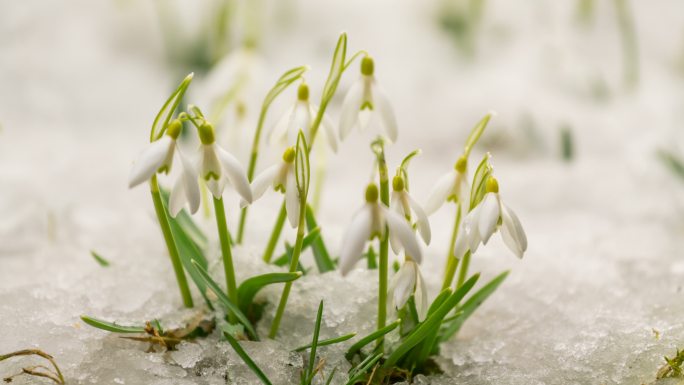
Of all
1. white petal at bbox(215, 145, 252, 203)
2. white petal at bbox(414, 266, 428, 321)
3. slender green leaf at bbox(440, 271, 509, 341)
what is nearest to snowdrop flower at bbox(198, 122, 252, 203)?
white petal at bbox(215, 145, 252, 203)

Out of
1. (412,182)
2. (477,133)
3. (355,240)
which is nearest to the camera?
(355,240)

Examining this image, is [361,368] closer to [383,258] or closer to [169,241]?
[383,258]

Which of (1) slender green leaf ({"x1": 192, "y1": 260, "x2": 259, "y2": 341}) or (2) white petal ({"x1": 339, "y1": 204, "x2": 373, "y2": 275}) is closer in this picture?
(2) white petal ({"x1": 339, "y1": 204, "x2": 373, "y2": 275})

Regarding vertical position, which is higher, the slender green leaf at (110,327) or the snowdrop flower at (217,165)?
the snowdrop flower at (217,165)

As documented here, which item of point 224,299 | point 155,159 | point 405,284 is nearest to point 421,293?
point 405,284

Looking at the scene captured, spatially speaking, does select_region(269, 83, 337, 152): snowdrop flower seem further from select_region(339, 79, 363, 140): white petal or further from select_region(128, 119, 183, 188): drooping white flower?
select_region(128, 119, 183, 188): drooping white flower

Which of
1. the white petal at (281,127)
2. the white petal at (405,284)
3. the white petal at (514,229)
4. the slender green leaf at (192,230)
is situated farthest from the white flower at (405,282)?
the slender green leaf at (192,230)

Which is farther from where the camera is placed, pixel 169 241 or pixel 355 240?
pixel 169 241

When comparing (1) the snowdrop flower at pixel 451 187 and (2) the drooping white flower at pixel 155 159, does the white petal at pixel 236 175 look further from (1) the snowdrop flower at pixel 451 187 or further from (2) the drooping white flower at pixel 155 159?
(1) the snowdrop flower at pixel 451 187
